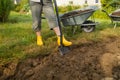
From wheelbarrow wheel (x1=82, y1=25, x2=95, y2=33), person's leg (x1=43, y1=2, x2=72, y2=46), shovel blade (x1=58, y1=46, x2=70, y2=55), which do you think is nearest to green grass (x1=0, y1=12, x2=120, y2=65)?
wheelbarrow wheel (x1=82, y1=25, x2=95, y2=33)

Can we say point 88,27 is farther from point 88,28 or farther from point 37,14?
point 37,14

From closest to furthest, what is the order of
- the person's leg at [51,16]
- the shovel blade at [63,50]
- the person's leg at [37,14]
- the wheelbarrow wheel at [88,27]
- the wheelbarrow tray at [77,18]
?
the shovel blade at [63,50], the person's leg at [51,16], the person's leg at [37,14], the wheelbarrow tray at [77,18], the wheelbarrow wheel at [88,27]

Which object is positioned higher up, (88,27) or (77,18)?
(77,18)

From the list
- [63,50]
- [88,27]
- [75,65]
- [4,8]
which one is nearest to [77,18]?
[88,27]

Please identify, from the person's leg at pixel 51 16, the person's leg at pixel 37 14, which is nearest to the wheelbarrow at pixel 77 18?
the person's leg at pixel 37 14

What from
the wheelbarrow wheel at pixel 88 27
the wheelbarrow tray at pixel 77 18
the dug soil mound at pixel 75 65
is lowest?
the dug soil mound at pixel 75 65

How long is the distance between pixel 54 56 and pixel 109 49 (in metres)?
1.25

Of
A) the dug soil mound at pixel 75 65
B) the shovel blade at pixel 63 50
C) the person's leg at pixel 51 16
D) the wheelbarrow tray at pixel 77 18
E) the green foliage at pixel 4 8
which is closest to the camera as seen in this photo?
the dug soil mound at pixel 75 65

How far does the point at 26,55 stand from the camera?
6.21m

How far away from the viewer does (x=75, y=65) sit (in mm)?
5648

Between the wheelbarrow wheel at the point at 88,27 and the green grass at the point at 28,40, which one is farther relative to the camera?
the wheelbarrow wheel at the point at 88,27

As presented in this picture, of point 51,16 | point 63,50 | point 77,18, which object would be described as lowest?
point 63,50

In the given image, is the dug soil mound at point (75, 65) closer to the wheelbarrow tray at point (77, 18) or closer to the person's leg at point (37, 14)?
the person's leg at point (37, 14)

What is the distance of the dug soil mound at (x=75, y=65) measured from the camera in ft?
17.1
